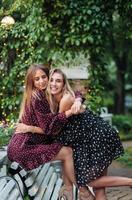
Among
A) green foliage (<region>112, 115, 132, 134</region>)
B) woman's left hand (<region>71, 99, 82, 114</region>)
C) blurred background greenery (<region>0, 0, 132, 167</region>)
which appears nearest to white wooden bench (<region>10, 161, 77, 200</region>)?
woman's left hand (<region>71, 99, 82, 114</region>)

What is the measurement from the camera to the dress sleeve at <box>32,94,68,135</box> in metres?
4.27

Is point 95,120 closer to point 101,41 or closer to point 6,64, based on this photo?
point 101,41

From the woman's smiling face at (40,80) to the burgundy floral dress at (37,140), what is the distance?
14cm

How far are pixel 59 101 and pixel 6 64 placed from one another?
4549 mm

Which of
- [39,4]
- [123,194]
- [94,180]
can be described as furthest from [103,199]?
[39,4]

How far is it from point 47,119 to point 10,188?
0.65m

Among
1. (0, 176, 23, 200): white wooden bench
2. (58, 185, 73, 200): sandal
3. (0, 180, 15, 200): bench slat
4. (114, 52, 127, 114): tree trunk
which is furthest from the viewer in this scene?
(114, 52, 127, 114): tree trunk

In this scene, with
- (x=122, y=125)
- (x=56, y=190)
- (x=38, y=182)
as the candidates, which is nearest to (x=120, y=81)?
(x=122, y=125)

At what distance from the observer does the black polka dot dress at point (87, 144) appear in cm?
440

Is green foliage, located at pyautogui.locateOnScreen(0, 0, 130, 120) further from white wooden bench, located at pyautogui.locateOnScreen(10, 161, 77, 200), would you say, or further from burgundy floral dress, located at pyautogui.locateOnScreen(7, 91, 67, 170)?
burgundy floral dress, located at pyautogui.locateOnScreen(7, 91, 67, 170)

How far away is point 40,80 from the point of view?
458 cm

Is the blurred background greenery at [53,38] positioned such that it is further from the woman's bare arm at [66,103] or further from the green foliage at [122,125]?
the green foliage at [122,125]

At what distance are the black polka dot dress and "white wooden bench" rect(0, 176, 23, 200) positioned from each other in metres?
0.54

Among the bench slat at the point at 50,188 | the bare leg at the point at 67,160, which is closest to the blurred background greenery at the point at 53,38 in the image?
the bench slat at the point at 50,188
